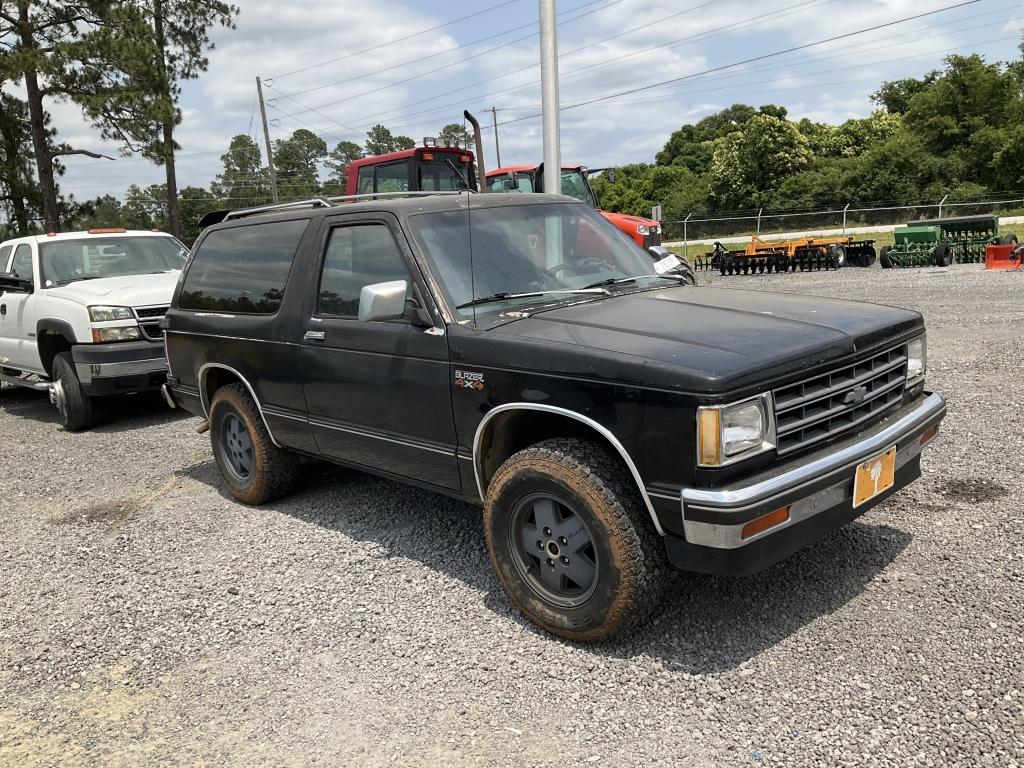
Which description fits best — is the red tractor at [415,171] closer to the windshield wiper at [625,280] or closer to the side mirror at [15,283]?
the side mirror at [15,283]

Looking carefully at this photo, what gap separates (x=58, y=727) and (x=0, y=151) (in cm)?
3026

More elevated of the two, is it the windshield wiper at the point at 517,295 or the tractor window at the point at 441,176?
the tractor window at the point at 441,176

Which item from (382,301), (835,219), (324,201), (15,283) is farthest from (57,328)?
(835,219)

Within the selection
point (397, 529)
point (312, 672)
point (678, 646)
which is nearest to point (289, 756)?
point (312, 672)

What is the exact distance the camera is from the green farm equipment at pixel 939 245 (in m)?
19.7

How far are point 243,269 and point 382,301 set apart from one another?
201 centimetres

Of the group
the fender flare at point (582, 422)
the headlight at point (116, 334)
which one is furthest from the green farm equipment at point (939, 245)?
the fender flare at point (582, 422)

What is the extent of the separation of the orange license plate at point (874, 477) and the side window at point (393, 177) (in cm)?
1283

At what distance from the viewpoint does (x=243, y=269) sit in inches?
210

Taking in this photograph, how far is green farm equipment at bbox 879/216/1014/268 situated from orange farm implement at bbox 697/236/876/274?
2.79ft

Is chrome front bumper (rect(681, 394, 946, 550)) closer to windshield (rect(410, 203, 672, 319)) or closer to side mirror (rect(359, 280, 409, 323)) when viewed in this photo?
windshield (rect(410, 203, 672, 319))

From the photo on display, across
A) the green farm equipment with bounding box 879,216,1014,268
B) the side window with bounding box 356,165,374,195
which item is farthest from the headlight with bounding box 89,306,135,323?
the green farm equipment with bounding box 879,216,1014,268

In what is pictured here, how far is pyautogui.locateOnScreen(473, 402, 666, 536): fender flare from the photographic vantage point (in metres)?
3.15

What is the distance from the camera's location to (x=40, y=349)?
8.77 metres
